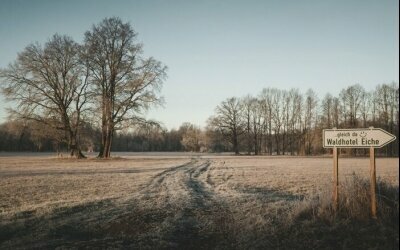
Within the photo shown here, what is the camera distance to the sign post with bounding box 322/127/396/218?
28.5 ft

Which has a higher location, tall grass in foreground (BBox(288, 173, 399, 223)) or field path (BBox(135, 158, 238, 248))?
tall grass in foreground (BBox(288, 173, 399, 223))

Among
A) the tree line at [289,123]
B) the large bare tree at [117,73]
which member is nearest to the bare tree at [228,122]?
the tree line at [289,123]

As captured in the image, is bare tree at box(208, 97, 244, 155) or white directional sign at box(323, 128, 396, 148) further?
bare tree at box(208, 97, 244, 155)

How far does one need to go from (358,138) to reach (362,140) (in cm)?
12

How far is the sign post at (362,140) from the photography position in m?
8.68

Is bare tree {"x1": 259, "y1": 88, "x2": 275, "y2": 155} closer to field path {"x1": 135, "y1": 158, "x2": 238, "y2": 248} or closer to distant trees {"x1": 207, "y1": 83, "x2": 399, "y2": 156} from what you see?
distant trees {"x1": 207, "y1": 83, "x2": 399, "y2": 156}

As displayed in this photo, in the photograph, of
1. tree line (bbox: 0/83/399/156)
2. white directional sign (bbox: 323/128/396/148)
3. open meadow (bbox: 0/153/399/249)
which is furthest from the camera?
tree line (bbox: 0/83/399/156)

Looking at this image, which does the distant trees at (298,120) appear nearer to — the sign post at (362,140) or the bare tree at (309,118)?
the bare tree at (309,118)

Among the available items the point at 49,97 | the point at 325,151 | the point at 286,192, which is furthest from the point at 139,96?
the point at 325,151

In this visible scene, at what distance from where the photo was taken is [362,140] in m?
9.10

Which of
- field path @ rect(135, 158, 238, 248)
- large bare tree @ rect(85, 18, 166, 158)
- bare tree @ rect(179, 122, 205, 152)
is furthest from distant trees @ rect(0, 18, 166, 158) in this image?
bare tree @ rect(179, 122, 205, 152)

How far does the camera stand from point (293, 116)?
8344 cm

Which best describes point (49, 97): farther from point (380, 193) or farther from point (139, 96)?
point (380, 193)

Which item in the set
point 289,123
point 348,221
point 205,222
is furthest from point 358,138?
point 289,123
